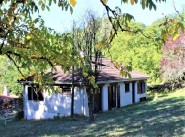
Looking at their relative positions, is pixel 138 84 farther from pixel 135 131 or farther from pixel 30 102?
pixel 135 131

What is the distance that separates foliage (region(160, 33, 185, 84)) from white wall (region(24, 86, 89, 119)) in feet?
53.0

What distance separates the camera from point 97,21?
20719mm

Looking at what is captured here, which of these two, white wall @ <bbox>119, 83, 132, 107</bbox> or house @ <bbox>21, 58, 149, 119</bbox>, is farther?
white wall @ <bbox>119, 83, 132, 107</bbox>

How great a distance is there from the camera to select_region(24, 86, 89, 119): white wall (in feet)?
79.8

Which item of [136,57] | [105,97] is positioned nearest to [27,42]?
[105,97]

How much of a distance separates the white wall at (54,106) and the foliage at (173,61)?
1615 centimetres

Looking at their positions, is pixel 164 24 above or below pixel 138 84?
above

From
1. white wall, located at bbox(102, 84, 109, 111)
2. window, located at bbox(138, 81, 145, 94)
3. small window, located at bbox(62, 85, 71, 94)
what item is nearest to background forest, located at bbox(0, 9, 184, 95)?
window, located at bbox(138, 81, 145, 94)

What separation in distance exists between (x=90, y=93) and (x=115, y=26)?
18175 millimetres

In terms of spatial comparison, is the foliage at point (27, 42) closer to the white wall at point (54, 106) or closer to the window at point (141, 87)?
the white wall at point (54, 106)

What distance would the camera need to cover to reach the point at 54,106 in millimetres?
25469

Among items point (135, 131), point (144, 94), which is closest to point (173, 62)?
point (144, 94)

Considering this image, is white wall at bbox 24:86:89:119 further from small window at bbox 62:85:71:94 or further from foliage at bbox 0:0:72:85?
foliage at bbox 0:0:72:85

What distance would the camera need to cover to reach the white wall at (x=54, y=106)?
79.8 ft
